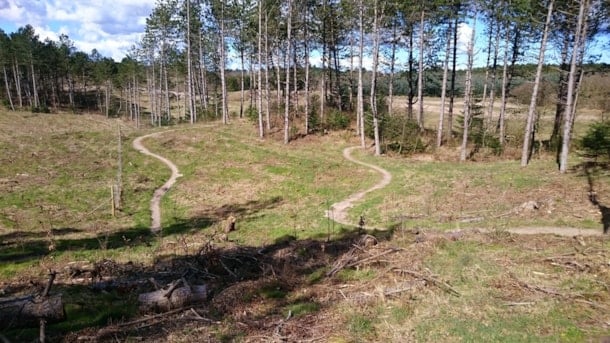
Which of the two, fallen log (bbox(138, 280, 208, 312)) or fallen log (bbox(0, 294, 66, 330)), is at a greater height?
fallen log (bbox(0, 294, 66, 330))

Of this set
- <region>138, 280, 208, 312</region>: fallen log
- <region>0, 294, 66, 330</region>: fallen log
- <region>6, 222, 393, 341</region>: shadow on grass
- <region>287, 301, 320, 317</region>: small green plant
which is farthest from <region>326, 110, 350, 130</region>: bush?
<region>0, 294, 66, 330</region>: fallen log

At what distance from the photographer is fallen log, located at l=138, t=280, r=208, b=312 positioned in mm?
8344

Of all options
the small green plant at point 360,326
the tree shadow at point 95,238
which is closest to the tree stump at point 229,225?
the tree shadow at point 95,238

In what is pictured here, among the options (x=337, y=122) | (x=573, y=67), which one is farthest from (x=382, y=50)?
(x=573, y=67)

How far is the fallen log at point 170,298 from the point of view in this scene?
834cm

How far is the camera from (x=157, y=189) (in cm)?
2553

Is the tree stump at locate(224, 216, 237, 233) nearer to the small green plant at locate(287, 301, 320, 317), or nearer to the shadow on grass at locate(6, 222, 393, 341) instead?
the shadow on grass at locate(6, 222, 393, 341)

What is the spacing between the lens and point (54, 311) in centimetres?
745

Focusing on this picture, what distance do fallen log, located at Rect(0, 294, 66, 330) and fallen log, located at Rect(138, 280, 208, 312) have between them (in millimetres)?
1478

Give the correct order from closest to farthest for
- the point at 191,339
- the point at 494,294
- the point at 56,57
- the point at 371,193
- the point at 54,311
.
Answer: the point at 191,339, the point at 54,311, the point at 494,294, the point at 371,193, the point at 56,57

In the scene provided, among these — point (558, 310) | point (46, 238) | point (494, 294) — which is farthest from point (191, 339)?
point (46, 238)

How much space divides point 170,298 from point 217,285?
178 centimetres

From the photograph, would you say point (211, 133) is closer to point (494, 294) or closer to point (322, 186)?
point (322, 186)

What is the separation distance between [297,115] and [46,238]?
1174 inches
